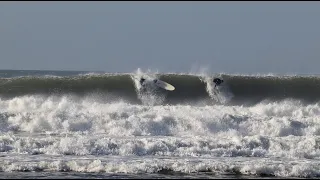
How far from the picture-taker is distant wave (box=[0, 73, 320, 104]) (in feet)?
77.4

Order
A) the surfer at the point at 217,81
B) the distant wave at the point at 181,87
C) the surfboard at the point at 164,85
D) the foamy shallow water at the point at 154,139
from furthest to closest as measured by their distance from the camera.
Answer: the surfer at the point at 217,81, the surfboard at the point at 164,85, the distant wave at the point at 181,87, the foamy shallow water at the point at 154,139

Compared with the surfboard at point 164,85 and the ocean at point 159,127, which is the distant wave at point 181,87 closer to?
the ocean at point 159,127

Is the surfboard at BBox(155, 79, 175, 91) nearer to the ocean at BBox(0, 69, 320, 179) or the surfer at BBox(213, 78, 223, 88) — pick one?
the ocean at BBox(0, 69, 320, 179)

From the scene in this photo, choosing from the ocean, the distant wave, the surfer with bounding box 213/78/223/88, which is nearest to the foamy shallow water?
the ocean

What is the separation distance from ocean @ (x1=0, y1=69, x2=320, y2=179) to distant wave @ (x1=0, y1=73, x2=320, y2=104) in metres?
0.04

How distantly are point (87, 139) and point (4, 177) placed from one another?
382 centimetres

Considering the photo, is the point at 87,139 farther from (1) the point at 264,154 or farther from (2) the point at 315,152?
(2) the point at 315,152

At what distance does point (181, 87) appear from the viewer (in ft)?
80.6

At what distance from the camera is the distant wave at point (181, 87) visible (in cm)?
2358

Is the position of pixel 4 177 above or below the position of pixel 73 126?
below

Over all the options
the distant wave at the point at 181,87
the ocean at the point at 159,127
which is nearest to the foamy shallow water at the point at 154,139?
the ocean at the point at 159,127

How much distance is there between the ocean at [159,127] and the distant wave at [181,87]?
1.5 inches

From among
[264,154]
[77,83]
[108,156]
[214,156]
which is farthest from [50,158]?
[77,83]

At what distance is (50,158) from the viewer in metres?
14.1
